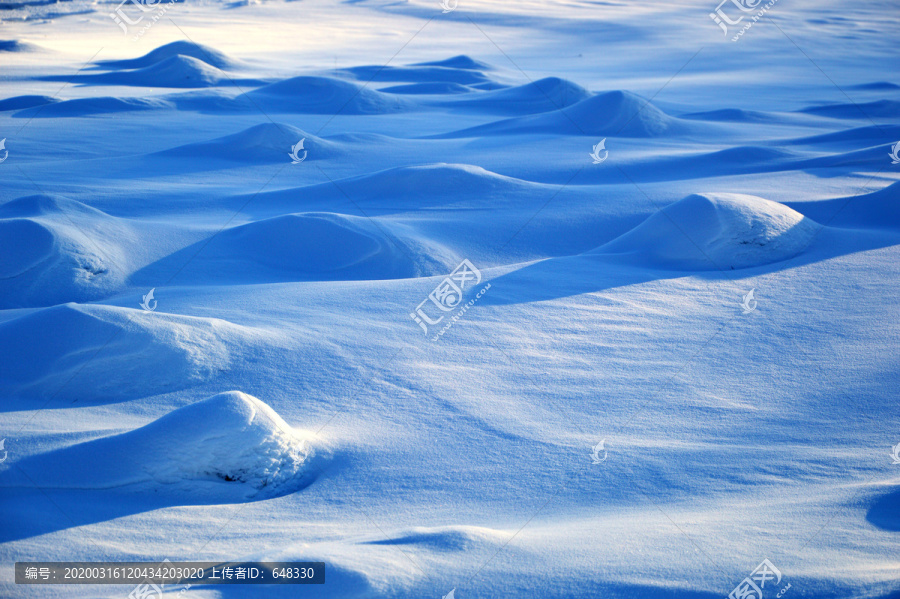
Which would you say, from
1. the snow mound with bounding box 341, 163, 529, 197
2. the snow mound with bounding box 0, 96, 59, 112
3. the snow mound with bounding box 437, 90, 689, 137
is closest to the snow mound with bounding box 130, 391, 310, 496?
the snow mound with bounding box 341, 163, 529, 197

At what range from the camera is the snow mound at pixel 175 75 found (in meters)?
17.9

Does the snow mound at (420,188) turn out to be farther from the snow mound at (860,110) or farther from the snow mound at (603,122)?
the snow mound at (860,110)

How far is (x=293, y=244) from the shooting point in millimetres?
6250

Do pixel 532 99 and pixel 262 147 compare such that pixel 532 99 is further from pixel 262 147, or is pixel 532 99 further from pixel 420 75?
pixel 262 147

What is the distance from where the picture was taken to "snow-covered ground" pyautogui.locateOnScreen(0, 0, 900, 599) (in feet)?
7.95

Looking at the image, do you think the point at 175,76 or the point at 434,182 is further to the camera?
the point at 175,76

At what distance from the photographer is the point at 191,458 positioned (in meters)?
2.77

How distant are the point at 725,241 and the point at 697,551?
12.4 ft

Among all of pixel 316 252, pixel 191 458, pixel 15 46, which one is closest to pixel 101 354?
pixel 191 458

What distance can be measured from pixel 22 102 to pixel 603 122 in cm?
1160

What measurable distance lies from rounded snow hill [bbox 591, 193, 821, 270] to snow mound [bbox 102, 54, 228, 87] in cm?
1524

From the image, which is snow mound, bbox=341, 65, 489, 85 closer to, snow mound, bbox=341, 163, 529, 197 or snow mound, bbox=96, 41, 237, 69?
snow mound, bbox=96, 41, 237, 69

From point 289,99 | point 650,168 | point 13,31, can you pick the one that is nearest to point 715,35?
point 289,99

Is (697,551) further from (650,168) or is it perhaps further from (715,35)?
(715,35)
